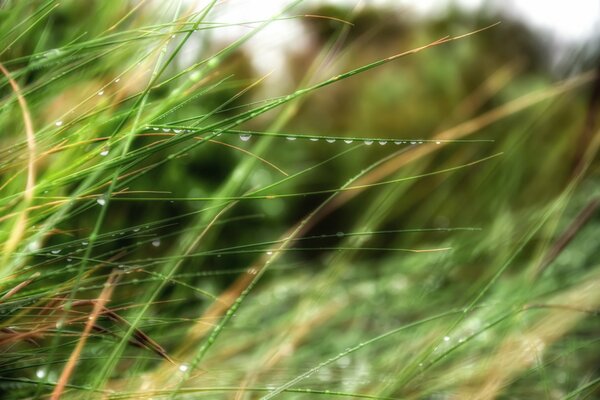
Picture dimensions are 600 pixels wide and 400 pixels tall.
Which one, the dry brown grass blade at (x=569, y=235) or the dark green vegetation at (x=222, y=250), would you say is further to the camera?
the dry brown grass blade at (x=569, y=235)

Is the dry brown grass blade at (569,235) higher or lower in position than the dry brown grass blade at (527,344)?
higher

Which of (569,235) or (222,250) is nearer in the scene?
(222,250)

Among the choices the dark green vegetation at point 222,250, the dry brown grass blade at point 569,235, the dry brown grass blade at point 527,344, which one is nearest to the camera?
the dark green vegetation at point 222,250

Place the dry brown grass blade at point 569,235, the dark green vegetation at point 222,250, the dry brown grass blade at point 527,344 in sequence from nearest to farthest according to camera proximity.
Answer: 1. the dark green vegetation at point 222,250
2. the dry brown grass blade at point 527,344
3. the dry brown grass blade at point 569,235

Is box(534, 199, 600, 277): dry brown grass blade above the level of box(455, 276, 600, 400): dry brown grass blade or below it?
above

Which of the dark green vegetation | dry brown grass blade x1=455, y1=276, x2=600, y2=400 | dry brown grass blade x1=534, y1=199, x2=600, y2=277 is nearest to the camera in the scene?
the dark green vegetation

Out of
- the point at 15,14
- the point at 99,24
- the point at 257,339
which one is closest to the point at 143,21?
the point at 99,24

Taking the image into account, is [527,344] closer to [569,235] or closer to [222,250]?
[569,235]

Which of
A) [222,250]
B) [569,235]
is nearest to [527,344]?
[569,235]
